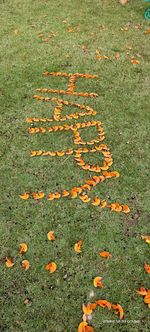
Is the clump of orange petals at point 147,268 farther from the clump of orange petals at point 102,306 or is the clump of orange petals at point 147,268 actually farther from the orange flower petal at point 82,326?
the orange flower petal at point 82,326

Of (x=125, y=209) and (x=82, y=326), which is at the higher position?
(x=125, y=209)

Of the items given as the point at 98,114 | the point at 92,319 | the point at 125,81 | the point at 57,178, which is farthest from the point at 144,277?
the point at 125,81

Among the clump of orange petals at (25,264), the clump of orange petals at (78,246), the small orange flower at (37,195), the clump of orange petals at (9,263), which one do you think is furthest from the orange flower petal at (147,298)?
the small orange flower at (37,195)

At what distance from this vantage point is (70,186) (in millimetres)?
4109

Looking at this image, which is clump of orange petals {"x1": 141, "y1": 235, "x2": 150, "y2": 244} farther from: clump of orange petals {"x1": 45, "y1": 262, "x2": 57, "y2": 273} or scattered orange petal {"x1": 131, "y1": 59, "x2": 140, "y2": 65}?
scattered orange petal {"x1": 131, "y1": 59, "x2": 140, "y2": 65}

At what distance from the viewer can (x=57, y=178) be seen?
4.21m

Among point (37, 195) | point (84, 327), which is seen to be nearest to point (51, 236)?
point (37, 195)

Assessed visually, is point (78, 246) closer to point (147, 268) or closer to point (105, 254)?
point (105, 254)

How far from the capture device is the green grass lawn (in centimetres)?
311

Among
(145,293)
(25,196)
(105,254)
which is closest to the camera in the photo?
(145,293)

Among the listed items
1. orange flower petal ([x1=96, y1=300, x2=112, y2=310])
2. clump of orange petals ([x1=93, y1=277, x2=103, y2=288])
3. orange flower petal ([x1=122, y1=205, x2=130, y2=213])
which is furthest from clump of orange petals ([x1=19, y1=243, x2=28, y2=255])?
orange flower petal ([x1=122, y1=205, x2=130, y2=213])

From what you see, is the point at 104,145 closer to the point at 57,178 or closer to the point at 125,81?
the point at 57,178

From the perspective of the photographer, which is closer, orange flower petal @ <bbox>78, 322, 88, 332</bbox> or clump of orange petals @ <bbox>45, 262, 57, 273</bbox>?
orange flower petal @ <bbox>78, 322, 88, 332</bbox>

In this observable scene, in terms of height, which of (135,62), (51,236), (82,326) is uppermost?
(135,62)
